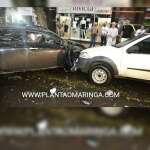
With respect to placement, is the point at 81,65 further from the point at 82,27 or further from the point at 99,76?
the point at 82,27

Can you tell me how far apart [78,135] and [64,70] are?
964 millimetres

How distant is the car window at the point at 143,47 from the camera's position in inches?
162

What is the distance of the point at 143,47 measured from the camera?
4.16 metres

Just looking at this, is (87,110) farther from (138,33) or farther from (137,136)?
(138,33)

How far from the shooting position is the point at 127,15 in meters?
3.96

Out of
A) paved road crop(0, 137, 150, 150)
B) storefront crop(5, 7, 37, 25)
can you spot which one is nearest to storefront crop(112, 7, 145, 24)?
storefront crop(5, 7, 37, 25)

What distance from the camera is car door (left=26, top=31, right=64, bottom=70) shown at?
4203 mm

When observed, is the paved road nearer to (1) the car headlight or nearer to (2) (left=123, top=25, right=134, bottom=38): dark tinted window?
(1) the car headlight

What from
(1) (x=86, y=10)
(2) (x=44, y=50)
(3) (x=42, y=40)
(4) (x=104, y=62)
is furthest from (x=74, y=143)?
(1) (x=86, y=10)

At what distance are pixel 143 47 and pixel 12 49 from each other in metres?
1.87

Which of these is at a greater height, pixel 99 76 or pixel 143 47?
pixel 143 47

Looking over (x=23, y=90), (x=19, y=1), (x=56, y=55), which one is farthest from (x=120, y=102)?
(x=19, y=1)

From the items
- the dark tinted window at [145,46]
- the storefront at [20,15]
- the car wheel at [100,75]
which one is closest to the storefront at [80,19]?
the storefront at [20,15]

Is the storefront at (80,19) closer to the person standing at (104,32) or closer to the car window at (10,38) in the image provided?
the person standing at (104,32)
